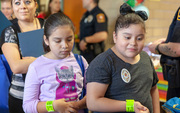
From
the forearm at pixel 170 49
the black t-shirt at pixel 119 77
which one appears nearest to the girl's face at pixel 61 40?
the black t-shirt at pixel 119 77

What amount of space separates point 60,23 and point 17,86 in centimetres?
55

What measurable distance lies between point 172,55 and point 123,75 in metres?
0.69

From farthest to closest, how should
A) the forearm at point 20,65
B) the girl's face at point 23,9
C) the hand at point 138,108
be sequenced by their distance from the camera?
the girl's face at point 23,9
the forearm at point 20,65
the hand at point 138,108

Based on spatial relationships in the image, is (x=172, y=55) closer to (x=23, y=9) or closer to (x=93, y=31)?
(x=23, y=9)

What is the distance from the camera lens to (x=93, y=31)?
10.7 ft

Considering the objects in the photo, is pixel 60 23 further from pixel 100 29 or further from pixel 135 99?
pixel 100 29

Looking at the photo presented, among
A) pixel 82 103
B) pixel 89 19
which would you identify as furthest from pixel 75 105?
pixel 89 19

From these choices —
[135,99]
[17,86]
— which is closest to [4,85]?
[17,86]

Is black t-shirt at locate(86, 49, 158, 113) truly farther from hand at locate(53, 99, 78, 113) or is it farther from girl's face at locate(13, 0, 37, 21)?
girl's face at locate(13, 0, 37, 21)

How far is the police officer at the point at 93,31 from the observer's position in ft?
10.4

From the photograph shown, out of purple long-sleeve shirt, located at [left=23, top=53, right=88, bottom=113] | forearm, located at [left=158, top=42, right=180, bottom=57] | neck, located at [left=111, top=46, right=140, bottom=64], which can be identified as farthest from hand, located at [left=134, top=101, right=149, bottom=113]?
forearm, located at [left=158, top=42, right=180, bottom=57]

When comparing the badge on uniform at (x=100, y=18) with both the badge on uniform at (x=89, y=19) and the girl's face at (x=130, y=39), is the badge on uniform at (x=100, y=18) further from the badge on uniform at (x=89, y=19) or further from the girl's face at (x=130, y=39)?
the girl's face at (x=130, y=39)

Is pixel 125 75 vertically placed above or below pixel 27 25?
below

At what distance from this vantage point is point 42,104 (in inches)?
49.9
